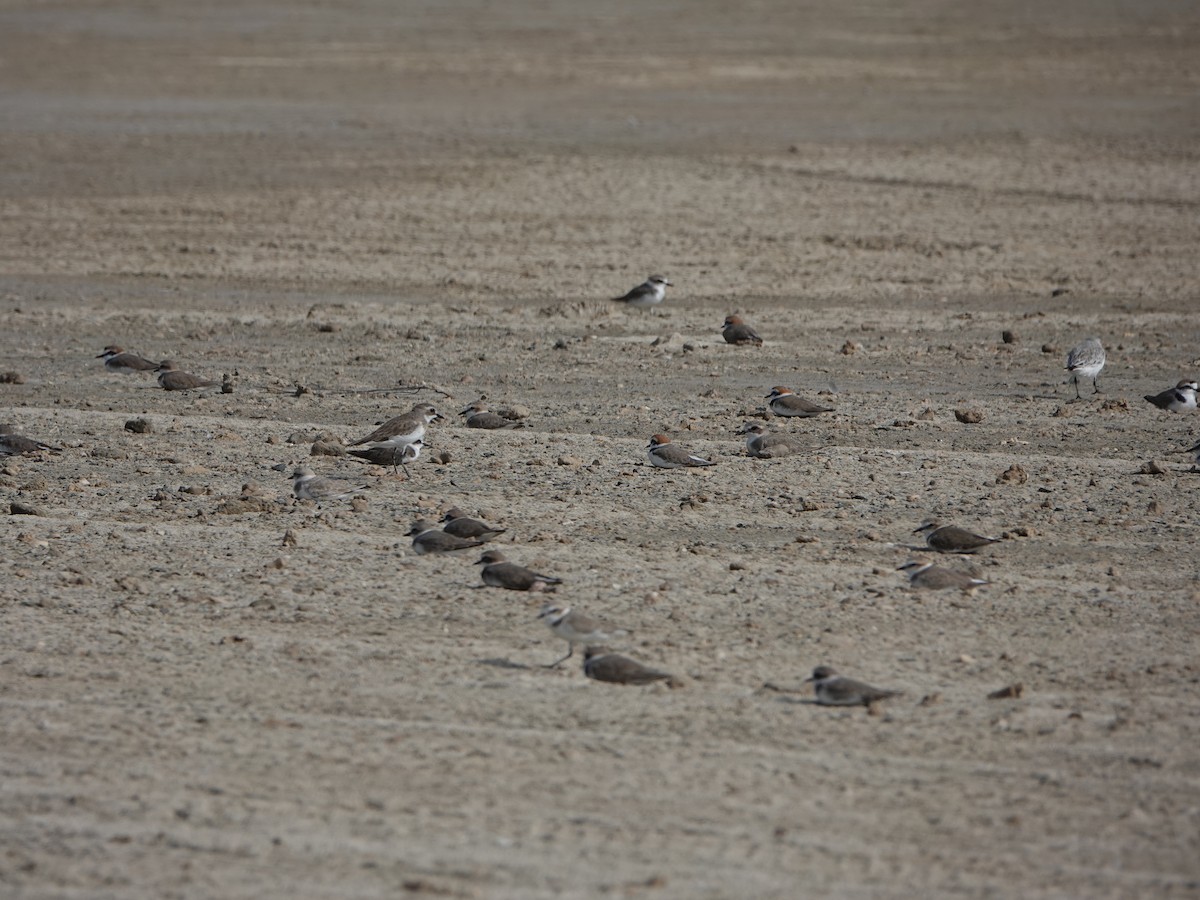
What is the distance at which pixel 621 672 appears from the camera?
7.27 m

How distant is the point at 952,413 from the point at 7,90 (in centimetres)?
2327

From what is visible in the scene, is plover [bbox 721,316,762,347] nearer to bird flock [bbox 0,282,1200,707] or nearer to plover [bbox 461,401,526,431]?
bird flock [bbox 0,282,1200,707]

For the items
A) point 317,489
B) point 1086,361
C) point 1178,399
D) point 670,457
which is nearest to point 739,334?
point 1086,361

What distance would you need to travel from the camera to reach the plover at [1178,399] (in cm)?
1191

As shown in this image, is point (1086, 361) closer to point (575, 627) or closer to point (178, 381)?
point (575, 627)

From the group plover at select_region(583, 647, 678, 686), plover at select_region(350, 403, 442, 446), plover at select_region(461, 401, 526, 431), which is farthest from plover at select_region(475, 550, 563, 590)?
plover at select_region(461, 401, 526, 431)

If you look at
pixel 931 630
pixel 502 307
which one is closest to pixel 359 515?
pixel 931 630

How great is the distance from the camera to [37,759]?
→ 659cm

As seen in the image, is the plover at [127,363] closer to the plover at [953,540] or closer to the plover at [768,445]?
the plover at [768,445]

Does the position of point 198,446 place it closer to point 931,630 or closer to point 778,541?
point 778,541

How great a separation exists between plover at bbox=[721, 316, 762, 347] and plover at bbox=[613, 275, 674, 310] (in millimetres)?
1220

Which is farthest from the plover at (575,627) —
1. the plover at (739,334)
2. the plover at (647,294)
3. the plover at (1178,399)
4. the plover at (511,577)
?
the plover at (647,294)

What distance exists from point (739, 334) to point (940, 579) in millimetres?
6177

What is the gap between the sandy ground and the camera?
604 cm
